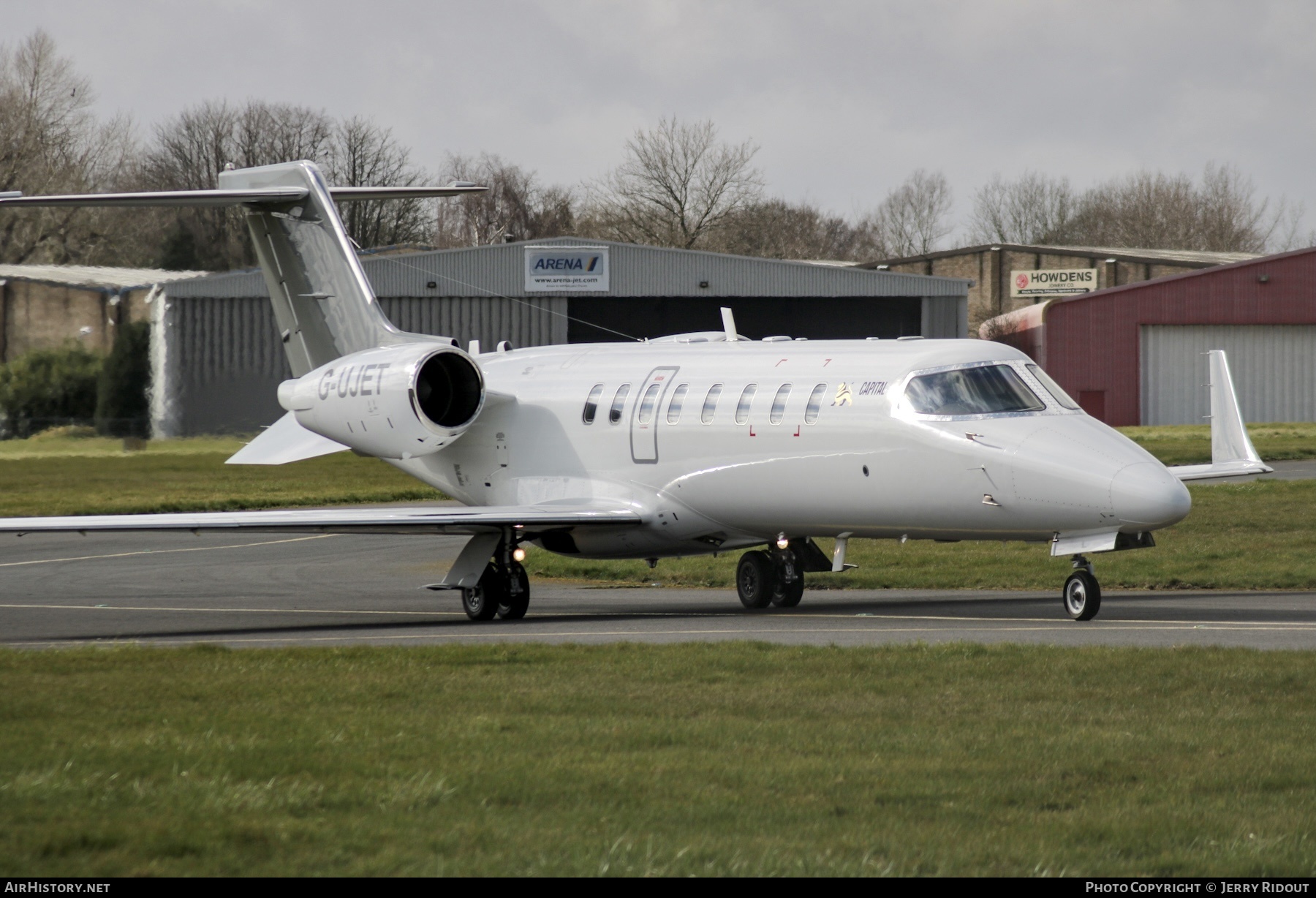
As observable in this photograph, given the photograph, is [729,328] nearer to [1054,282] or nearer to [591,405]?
[591,405]

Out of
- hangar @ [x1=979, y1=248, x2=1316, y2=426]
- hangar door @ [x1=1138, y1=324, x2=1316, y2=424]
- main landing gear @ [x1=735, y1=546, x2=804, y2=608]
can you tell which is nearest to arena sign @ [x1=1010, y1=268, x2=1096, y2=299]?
hangar @ [x1=979, y1=248, x2=1316, y2=426]

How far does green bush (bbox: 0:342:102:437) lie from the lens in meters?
36.9

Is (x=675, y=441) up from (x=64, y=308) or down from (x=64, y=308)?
down

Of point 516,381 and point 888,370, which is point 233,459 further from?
point 888,370

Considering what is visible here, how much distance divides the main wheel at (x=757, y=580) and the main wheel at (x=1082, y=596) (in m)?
3.81

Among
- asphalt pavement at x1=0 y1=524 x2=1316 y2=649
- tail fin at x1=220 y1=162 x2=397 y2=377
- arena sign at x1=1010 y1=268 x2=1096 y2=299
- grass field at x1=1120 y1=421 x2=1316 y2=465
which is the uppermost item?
arena sign at x1=1010 y1=268 x2=1096 y2=299

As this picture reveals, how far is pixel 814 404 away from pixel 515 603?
157 inches

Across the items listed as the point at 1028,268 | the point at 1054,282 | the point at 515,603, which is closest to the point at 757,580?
the point at 515,603

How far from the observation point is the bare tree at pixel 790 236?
8375cm

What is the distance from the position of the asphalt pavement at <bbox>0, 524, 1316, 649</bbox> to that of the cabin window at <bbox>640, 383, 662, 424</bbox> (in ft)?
7.04

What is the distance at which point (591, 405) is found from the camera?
19375mm

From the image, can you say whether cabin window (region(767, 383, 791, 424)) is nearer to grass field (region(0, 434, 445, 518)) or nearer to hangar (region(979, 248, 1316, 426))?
grass field (region(0, 434, 445, 518))

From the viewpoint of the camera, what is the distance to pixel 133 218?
4503 centimetres

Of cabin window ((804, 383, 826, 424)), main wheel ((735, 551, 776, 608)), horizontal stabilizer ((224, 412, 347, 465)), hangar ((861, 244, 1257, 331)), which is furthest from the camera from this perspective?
hangar ((861, 244, 1257, 331))
